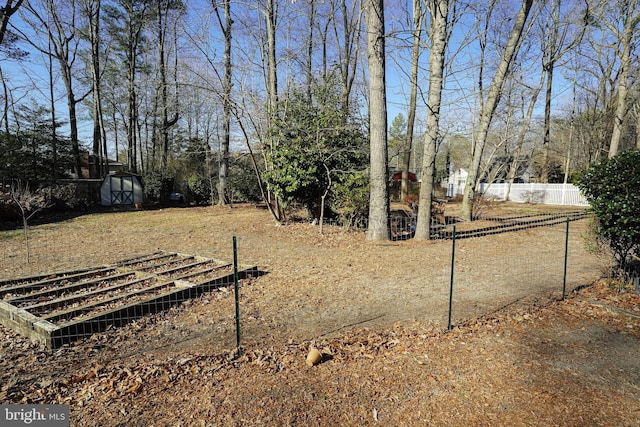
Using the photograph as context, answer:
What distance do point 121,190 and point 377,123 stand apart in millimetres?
17862

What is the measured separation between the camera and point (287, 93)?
11.1 meters

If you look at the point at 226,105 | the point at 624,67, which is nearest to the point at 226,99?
the point at 226,105

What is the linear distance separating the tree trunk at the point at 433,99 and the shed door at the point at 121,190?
1828 centimetres

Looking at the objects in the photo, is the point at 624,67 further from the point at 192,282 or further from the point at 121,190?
the point at 121,190

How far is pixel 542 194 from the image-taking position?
939 inches

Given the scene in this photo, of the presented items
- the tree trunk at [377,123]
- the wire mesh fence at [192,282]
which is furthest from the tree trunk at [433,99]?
the tree trunk at [377,123]

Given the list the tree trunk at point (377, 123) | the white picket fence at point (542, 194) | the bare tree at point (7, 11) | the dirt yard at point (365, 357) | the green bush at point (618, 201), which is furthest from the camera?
the white picket fence at point (542, 194)

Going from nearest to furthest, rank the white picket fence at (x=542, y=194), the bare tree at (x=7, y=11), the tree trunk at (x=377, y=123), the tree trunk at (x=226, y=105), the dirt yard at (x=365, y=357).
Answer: the dirt yard at (x=365, y=357), the tree trunk at (x=377, y=123), the tree trunk at (x=226, y=105), the bare tree at (x=7, y=11), the white picket fence at (x=542, y=194)

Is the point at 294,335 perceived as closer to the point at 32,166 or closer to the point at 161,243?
the point at 161,243

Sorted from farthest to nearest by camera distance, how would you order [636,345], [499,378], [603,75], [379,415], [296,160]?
[603,75] < [296,160] < [636,345] < [499,378] < [379,415]

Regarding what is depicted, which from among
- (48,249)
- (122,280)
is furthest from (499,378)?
(48,249)

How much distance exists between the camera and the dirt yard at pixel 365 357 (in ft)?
8.21

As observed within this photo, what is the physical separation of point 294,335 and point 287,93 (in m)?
→ 9.03

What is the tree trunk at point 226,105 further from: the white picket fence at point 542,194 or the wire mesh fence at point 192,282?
the white picket fence at point 542,194
